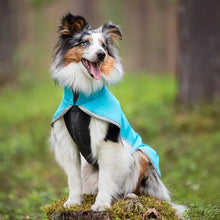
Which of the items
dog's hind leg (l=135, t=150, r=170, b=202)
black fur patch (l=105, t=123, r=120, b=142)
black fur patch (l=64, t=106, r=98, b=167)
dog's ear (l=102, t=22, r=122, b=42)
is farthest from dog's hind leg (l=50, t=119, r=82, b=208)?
dog's ear (l=102, t=22, r=122, b=42)

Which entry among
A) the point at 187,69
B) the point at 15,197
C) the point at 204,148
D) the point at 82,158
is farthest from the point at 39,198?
the point at 187,69

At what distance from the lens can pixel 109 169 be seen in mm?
4023

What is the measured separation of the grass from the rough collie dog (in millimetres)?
1319

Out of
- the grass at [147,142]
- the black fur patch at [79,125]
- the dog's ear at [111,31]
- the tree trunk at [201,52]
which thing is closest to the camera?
the black fur patch at [79,125]

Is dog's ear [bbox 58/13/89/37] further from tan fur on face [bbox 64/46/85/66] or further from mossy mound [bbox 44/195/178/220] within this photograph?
mossy mound [bbox 44/195/178/220]

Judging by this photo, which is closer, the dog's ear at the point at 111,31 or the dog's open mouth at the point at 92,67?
the dog's open mouth at the point at 92,67

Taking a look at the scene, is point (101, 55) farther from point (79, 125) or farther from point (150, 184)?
point (150, 184)

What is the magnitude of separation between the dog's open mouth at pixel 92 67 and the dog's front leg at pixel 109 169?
27.2 inches

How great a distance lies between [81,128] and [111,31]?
116cm

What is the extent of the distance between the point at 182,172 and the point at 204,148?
902mm

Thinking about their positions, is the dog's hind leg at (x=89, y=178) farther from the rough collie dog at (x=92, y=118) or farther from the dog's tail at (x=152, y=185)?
the dog's tail at (x=152, y=185)

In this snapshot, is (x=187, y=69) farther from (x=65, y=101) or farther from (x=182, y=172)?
(x=65, y=101)

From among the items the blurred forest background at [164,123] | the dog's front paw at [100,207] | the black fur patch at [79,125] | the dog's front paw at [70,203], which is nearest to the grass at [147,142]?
the blurred forest background at [164,123]

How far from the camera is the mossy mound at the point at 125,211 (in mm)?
3830
